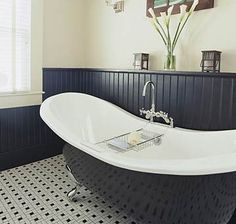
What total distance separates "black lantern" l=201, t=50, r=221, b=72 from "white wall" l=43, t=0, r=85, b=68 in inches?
72.0

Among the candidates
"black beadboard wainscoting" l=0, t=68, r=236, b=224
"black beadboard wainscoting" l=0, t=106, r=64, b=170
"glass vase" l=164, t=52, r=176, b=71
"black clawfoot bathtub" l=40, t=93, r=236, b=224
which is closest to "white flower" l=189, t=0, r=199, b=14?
"glass vase" l=164, t=52, r=176, b=71

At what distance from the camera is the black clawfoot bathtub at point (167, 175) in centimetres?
113

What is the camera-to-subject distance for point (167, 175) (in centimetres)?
115

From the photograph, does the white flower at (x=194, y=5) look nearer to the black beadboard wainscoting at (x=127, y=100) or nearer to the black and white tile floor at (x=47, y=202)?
the black beadboard wainscoting at (x=127, y=100)

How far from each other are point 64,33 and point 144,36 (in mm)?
1105

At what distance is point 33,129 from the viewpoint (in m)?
2.94

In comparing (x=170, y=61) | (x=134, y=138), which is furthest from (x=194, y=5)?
(x=134, y=138)

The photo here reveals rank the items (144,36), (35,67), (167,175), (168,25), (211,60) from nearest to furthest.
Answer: (167,175), (211,60), (168,25), (144,36), (35,67)

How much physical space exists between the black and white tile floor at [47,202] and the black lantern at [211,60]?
129 centimetres

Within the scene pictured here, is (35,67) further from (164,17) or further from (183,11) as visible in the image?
(183,11)

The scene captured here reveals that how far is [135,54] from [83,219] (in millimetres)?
1639

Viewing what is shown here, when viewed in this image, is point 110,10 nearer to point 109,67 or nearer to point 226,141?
point 109,67

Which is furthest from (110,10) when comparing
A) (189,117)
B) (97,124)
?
(189,117)

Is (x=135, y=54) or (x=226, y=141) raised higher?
(x=135, y=54)
